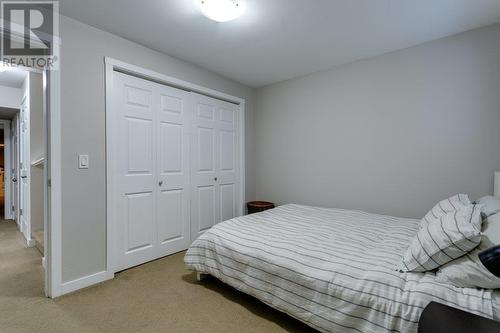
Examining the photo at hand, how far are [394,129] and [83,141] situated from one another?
10.6ft

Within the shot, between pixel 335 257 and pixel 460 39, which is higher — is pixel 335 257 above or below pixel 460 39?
below

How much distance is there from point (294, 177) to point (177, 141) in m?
1.80

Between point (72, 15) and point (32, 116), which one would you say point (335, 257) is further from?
point (32, 116)

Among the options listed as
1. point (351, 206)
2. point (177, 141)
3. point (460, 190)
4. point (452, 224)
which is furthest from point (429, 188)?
point (177, 141)

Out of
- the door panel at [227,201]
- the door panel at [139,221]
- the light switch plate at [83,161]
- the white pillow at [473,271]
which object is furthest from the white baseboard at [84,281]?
the white pillow at [473,271]

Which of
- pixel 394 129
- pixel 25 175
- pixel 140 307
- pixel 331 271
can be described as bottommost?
pixel 140 307

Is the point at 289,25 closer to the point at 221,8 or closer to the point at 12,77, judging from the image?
the point at 221,8

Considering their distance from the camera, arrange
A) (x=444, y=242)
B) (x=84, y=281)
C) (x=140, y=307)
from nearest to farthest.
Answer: (x=444, y=242) → (x=140, y=307) → (x=84, y=281)

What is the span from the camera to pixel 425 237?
133cm

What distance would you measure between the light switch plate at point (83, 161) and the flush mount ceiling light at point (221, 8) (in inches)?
63.8

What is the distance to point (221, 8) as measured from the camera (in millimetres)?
1816

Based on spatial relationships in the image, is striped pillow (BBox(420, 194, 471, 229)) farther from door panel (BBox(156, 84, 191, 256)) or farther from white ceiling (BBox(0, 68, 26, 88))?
white ceiling (BBox(0, 68, 26, 88))

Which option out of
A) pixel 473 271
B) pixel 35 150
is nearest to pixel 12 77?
pixel 35 150

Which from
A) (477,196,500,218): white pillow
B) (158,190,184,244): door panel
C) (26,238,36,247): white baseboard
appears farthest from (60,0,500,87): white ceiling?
(26,238,36,247): white baseboard
